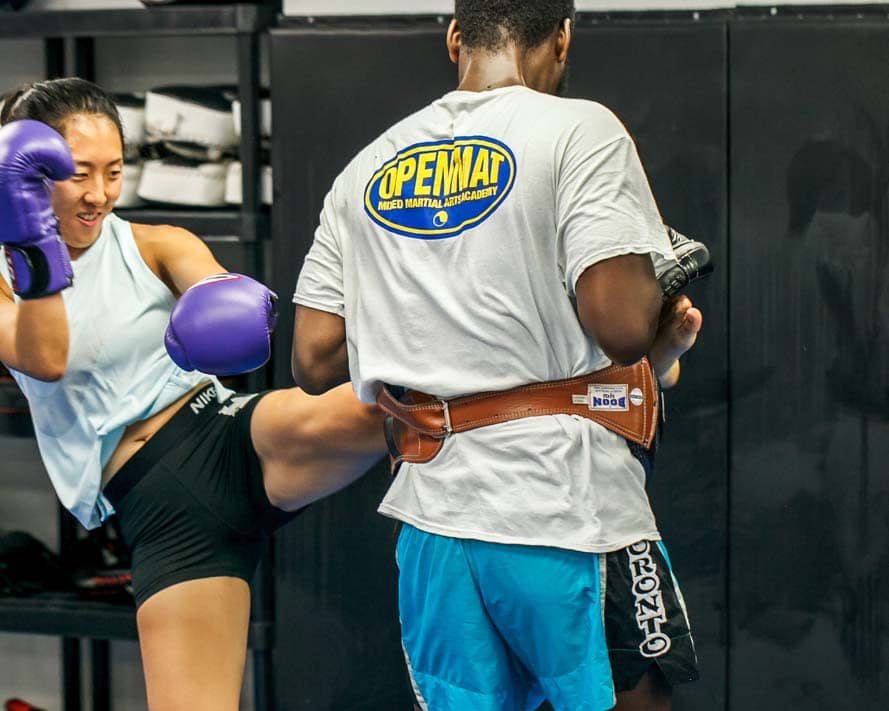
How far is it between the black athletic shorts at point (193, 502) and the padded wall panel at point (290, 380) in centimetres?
44

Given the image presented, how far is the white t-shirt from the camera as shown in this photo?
178 centimetres

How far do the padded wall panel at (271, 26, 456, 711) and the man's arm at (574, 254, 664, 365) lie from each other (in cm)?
125

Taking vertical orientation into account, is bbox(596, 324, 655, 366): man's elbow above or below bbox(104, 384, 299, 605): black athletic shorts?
above

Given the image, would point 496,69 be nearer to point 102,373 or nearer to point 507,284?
point 507,284

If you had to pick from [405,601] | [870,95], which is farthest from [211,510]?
[870,95]

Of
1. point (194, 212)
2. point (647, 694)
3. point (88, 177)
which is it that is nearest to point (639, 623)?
point (647, 694)

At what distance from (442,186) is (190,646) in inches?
39.6

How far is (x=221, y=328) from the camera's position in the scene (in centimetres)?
221

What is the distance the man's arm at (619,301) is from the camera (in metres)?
1.74

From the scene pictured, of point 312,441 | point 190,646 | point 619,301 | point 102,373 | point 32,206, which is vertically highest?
point 32,206

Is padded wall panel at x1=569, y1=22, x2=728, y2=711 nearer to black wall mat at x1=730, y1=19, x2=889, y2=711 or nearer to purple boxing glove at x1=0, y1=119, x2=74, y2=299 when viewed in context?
black wall mat at x1=730, y1=19, x2=889, y2=711

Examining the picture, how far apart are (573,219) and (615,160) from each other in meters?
0.10

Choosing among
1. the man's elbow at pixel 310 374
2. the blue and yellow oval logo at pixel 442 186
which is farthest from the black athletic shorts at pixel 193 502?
the blue and yellow oval logo at pixel 442 186

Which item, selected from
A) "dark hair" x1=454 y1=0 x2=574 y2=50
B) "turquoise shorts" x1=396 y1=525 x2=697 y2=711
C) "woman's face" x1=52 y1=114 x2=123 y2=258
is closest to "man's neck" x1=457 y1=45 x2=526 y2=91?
"dark hair" x1=454 y1=0 x2=574 y2=50
